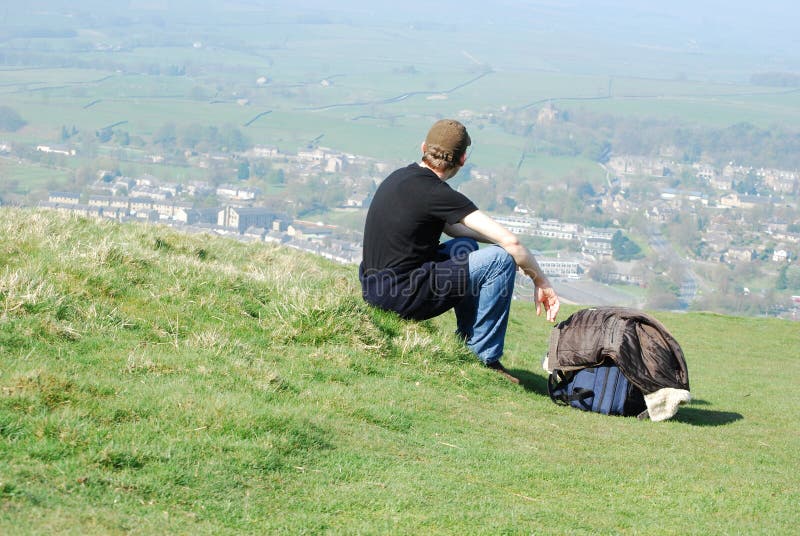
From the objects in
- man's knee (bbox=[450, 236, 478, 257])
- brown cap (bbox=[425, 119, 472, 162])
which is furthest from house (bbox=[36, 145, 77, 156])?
brown cap (bbox=[425, 119, 472, 162])

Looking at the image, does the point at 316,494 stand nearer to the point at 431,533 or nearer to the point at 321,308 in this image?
the point at 431,533

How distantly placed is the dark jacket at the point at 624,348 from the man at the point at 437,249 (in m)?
0.44

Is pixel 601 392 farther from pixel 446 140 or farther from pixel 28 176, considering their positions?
pixel 28 176

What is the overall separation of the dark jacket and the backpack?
119mm

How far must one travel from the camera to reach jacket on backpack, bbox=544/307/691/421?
28.5 ft

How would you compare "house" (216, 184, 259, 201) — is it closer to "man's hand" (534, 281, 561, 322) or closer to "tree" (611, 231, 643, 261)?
"tree" (611, 231, 643, 261)

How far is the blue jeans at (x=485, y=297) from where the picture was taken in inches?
348

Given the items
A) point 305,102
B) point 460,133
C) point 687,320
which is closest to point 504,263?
point 460,133

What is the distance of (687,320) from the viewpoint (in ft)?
63.6

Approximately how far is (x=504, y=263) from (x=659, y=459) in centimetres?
261

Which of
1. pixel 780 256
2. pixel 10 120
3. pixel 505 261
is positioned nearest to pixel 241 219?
pixel 505 261

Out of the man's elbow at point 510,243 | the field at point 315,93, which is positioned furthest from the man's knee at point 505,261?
the field at point 315,93

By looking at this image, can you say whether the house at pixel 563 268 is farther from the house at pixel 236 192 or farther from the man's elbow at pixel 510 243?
the man's elbow at pixel 510 243

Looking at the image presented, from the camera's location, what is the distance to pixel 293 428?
588 centimetres
